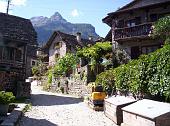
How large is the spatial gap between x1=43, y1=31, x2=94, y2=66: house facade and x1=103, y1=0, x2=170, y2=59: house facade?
15055mm

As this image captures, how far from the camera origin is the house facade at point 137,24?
26.3 metres

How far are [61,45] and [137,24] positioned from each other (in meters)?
19.6

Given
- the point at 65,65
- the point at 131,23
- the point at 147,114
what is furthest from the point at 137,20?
the point at 147,114

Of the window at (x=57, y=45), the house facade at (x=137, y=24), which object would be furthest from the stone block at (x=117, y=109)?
the window at (x=57, y=45)

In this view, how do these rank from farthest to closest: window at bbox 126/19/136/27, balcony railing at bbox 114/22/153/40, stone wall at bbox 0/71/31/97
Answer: window at bbox 126/19/136/27
stone wall at bbox 0/71/31/97
balcony railing at bbox 114/22/153/40

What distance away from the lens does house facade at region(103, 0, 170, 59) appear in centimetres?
2633

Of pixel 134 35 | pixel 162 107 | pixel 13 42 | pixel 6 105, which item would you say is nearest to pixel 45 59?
pixel 13 42

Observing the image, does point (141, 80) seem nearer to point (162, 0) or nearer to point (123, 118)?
point (123, 118)

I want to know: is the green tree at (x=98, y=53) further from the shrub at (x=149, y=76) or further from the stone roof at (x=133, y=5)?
the shrub at (x=149, y=76)

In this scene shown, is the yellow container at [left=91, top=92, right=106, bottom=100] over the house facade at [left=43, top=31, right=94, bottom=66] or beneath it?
beneath

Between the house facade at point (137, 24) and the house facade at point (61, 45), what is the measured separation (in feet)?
49.4

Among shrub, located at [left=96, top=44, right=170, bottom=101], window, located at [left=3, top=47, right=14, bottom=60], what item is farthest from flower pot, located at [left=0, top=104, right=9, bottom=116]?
window, located at [left=3, top=47, right=14, bottom=60]

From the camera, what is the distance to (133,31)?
26891mm

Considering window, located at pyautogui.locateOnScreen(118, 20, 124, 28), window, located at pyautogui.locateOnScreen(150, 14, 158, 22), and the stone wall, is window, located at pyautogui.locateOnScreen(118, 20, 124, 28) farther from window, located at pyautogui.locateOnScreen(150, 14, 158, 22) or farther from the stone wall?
the stone wall
